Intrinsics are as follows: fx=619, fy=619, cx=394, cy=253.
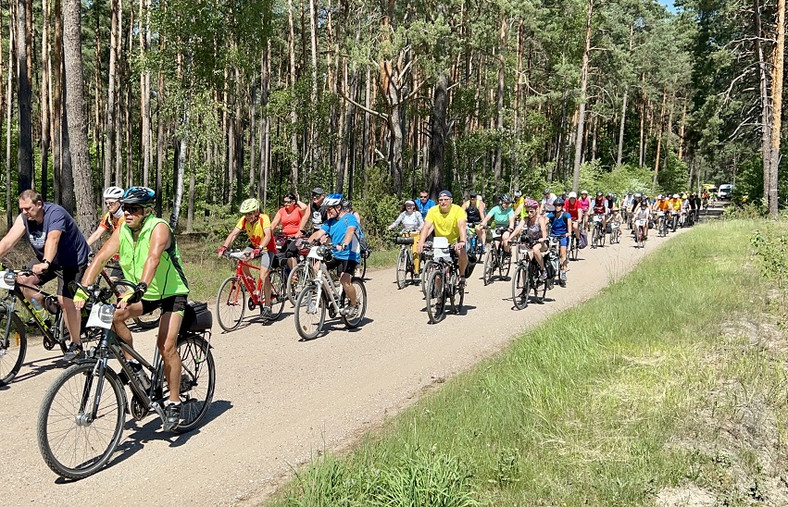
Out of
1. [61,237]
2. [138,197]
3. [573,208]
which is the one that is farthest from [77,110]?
[573,208]

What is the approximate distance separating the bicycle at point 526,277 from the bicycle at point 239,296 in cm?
458

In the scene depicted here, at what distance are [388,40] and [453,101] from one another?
15.2 m

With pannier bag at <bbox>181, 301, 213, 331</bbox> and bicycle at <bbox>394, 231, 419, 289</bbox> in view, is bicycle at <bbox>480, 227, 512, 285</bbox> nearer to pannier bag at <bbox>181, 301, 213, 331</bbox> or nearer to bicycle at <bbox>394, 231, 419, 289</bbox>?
bicycle at <bbox>394, 231, 419, 289</bbox>

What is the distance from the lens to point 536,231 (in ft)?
41.7

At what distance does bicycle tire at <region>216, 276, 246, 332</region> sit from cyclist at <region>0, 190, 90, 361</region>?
2419 millimetres

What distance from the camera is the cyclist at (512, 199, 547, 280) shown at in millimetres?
12352

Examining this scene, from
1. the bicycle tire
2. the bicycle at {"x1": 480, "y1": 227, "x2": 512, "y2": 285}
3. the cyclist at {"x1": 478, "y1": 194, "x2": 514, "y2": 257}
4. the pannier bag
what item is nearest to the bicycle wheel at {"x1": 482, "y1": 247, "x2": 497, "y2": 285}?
the bicycle at {"x1": 480, "y1": 227, "x2": 512, "y2": 285}

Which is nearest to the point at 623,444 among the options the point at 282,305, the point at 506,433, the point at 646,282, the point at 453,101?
the point at 506,433

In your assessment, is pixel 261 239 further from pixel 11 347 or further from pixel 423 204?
pixel 423 204

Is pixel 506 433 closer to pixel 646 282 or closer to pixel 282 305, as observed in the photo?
pixel 282 305

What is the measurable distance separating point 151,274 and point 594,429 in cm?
382

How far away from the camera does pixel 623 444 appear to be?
4793mm

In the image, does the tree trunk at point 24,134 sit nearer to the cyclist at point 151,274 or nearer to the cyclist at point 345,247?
the cyclist at point 345,247

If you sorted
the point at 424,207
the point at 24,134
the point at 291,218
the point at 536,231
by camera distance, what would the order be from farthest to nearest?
the point at 24,134
the point at 424,207
the point at 536,231
the point at 291,218
